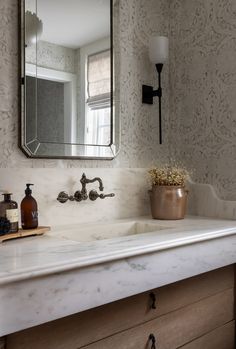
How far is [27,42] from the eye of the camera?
135 centimetres

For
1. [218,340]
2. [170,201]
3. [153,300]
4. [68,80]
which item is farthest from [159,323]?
[68,80]

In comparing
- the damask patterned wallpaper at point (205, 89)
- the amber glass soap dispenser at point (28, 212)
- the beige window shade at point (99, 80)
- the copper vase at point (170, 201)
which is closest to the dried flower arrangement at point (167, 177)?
the copper vase at point (170, 201)

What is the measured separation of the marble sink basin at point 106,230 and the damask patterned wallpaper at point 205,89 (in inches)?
18.7

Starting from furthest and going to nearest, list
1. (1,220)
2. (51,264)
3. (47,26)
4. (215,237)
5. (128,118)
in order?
(128,118) → (47,26) → (215,237) → (1,220) → (51,264)

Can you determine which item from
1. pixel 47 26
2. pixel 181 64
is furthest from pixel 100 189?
pixel 181 64

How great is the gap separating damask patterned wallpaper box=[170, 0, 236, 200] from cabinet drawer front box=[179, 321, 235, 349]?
23.3 inches

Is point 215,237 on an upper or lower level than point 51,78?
lower

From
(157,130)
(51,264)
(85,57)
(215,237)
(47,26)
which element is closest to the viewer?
(51,264)

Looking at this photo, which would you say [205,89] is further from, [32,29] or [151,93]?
[32,29]

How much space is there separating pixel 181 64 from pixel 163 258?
3.99 ft

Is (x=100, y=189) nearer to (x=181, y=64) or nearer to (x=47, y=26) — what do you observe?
(x=47, y=26)

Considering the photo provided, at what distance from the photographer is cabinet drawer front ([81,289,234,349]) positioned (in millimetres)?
1078

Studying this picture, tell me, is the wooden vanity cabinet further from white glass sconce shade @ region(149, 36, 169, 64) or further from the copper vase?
white glass sconce shade @ region(149, 36, 169, 64)

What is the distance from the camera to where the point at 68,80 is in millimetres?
1473
